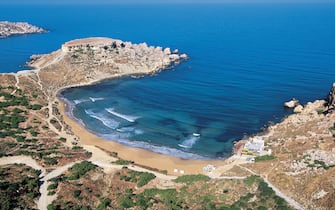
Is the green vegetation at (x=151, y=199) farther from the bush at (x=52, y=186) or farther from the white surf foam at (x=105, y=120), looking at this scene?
the white surf foam at (x=105, y=120)

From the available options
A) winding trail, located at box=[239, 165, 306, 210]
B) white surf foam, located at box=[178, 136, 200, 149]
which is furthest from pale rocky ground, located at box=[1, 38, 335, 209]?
white surf foam, located at box=[178, 136, 200, 149]

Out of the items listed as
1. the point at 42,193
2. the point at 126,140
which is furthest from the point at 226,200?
the point at 126,140

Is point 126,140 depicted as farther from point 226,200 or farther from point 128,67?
point 128,67

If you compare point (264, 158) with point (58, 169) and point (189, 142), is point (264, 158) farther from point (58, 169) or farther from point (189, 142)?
point (58, 169)

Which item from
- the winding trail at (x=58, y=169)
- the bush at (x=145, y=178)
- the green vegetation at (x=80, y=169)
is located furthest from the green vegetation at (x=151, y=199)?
the green vegetation at (x=80, y=169)

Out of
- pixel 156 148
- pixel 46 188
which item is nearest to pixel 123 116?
pixel 156 148

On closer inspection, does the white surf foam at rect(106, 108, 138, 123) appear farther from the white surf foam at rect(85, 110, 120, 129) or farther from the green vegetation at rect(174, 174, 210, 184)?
the green vegetation at rect(174, 174, 210, 184)

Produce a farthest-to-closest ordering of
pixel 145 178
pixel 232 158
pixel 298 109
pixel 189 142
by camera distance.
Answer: pixel 298 109
pixel 189 142
pixel 232 158
pixel 145 178
